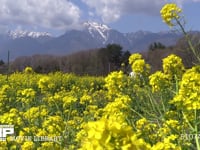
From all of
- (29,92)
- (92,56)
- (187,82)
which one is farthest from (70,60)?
(187,82)

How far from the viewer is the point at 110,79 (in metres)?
4.39

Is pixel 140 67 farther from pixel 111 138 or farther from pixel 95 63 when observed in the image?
pixel 95 63

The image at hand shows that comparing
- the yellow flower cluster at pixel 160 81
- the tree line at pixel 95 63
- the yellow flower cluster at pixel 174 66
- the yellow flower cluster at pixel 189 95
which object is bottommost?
the yellow flower cluster at pixel 189 95

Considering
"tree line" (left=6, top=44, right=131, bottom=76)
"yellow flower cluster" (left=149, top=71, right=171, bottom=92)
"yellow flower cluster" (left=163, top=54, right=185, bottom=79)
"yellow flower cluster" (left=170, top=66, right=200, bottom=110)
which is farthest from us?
"tree line" (left=6, top=44, right=131, bottom=76)

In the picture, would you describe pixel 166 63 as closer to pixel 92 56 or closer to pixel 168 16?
pixel 168 16

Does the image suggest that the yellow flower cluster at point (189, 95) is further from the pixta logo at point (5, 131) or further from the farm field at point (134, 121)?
the pixta logo at point (5, 131)

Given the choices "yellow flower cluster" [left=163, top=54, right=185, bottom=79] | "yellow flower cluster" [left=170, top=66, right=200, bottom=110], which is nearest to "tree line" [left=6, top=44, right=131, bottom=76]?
"yellow flower cluster" [left=163, top=54, right=185, bottom=79]

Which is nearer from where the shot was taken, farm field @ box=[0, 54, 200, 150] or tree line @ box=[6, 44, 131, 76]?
farm field @ box=[0, 54, 200, 150]

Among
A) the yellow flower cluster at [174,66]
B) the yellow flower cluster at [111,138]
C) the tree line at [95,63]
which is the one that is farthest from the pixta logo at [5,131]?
the tree line at [95,63]

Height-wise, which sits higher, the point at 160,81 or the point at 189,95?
the point at 160,81

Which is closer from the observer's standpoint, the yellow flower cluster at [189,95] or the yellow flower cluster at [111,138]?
the yellow flower cluster at [111,138]

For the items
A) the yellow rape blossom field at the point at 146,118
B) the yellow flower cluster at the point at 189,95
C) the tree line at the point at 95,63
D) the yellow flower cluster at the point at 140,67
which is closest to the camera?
the yellow flower cluster at the point at 189,95

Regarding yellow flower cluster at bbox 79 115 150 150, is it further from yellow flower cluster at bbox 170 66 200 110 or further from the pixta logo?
the pixta logo

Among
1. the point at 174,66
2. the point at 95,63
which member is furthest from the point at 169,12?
the point at 95,63
